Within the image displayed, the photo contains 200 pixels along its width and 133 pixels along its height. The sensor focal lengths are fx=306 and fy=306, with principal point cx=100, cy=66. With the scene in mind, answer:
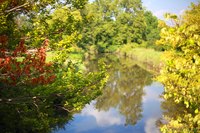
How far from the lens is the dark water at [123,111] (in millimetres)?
26109

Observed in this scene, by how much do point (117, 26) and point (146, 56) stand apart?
37.8 metres

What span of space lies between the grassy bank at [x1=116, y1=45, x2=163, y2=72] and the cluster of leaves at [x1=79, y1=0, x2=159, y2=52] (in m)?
6.48

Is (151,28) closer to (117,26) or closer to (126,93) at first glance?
(117,26)

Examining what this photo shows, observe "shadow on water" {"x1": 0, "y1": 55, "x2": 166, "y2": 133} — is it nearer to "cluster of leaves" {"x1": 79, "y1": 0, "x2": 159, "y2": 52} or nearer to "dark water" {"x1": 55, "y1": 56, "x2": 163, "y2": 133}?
"dark water" {"x1": 55, "y1": 56, "x2": 163, "y2": 133}

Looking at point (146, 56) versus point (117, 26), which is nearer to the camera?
point (146, 56)

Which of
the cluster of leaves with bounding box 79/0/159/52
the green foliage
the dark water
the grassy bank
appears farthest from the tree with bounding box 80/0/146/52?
the dark water

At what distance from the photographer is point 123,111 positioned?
31.9 metres

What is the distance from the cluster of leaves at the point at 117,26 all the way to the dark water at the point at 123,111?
182 ft

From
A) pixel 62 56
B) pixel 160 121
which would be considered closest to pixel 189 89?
pixel 62 56

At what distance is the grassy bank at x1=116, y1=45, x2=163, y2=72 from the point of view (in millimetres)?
56062

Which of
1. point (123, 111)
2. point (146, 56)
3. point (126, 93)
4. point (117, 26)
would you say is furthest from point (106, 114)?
point (117, 26)

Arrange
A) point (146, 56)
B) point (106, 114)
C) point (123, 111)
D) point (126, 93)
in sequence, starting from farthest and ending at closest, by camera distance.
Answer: point (146, 56) < point (126, 93) < point (123, 111) < point (106, 114)

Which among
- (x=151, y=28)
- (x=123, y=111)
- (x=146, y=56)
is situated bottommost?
(x=123, y=111)

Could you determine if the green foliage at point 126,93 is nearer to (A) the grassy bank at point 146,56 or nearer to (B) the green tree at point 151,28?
(A) the grassy bank at point 146,56
